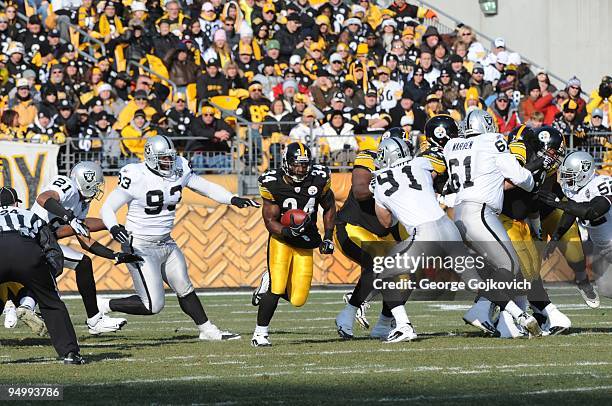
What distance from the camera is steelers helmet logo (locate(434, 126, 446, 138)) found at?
10820 millimetres

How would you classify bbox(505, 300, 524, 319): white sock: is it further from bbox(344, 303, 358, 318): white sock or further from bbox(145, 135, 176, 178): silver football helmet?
bbox(145, 135, 176, 178): silver football helmet

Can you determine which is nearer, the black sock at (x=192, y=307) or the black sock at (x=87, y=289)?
the black sock at (x=192, y=307)

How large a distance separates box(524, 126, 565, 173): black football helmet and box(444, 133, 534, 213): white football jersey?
0.67 meters

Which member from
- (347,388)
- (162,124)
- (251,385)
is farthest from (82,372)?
(162,124)

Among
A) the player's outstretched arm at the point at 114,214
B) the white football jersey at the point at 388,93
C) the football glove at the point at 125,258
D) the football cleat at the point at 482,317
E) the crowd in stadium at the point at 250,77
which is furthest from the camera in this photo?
the white football jersey at the point at 388,93

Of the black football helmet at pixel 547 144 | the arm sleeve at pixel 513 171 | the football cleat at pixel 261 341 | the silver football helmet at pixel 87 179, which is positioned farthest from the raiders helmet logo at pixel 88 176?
the black football helmet at pixel 547 144

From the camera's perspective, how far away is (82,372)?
8.28m

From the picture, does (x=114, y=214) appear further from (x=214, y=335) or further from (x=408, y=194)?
(x=408, y=194)

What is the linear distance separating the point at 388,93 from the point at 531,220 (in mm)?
7178

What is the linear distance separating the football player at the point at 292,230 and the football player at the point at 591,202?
7.24ft

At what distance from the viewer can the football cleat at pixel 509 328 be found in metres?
10.1

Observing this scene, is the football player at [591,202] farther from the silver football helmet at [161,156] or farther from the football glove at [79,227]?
the football glove at [79,227]

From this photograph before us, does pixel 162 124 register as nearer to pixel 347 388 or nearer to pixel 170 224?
pixel 170 224

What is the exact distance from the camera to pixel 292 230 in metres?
9.78
